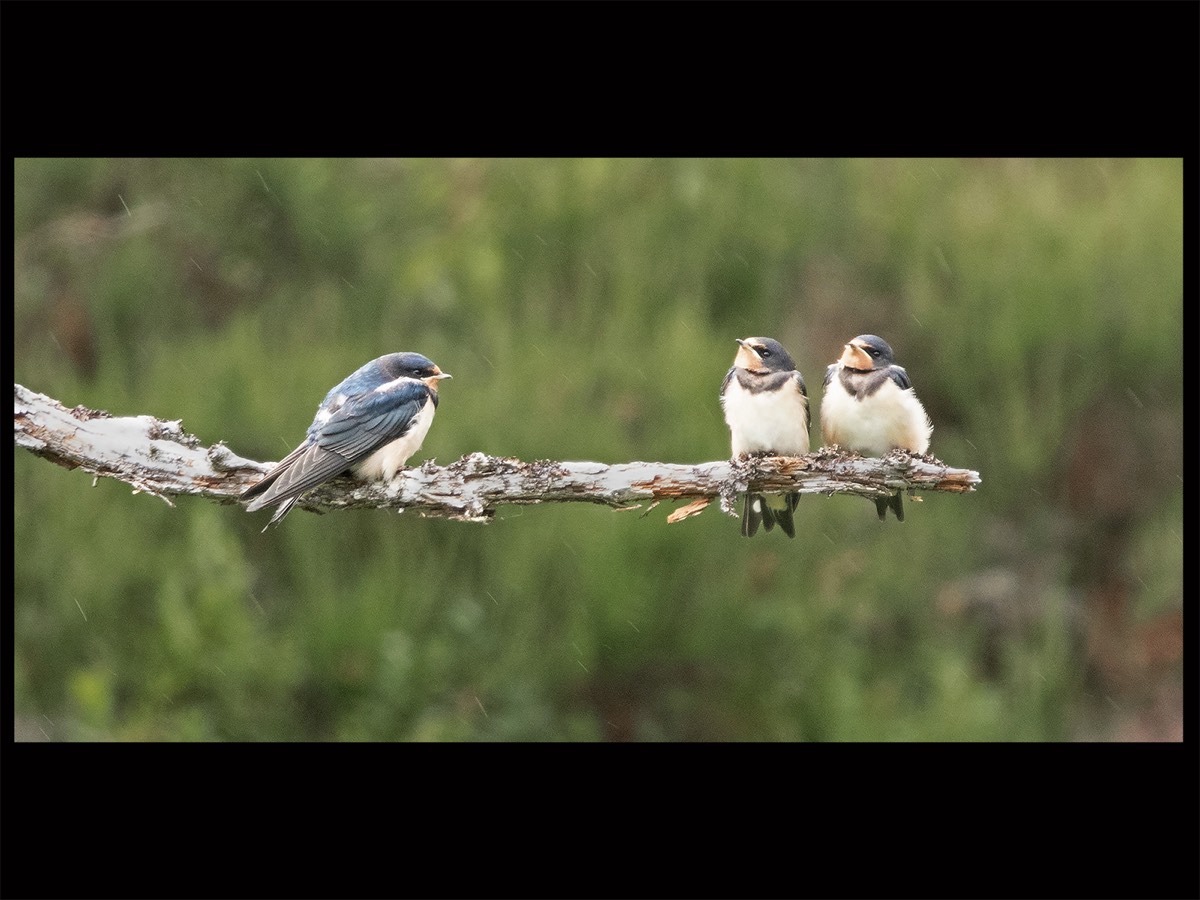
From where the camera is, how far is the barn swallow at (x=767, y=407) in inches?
183

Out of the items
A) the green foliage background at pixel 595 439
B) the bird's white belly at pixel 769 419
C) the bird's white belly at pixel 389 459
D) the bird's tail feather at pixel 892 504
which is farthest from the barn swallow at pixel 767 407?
the green foliage background at pixel 595 439

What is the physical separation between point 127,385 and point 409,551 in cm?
227

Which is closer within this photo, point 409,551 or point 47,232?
point 409,551

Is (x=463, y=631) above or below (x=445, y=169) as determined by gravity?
below

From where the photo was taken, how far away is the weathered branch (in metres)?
3.51

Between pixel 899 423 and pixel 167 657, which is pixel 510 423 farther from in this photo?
pixel 899 423

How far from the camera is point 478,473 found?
3.59 meters

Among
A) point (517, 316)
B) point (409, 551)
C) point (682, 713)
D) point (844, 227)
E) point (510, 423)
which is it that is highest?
point (844, 227)

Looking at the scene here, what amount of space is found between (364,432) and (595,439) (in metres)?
5.05

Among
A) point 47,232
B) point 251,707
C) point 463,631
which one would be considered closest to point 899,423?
point 463,631

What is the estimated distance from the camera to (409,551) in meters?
8.82

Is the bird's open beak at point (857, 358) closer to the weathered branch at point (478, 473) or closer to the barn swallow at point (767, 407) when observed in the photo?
the barn swallow at point (767, 407)

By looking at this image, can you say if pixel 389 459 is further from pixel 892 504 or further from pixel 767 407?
pixel 892 504

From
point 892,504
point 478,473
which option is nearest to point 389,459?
point 478,473
